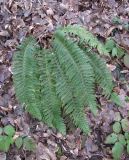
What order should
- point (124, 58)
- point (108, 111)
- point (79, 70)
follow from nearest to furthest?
1. point (79, 70)
2. point (108, 111)
3. point (124, 58)

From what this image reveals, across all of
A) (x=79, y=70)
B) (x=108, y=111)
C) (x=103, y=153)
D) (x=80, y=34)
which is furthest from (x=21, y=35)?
(x=103, y=153)

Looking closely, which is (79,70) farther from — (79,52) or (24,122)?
(24,122)

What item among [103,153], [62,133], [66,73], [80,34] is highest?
[80,34]

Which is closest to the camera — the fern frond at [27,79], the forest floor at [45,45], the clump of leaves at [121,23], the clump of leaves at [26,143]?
the fern frond at [27,79]

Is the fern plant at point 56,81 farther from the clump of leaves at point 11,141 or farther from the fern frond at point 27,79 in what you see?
the clump of leaves at point 11,141

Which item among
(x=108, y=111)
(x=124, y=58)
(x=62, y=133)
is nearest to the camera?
(x=62, y=133)

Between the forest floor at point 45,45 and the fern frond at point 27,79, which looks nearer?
the fern frond at point 27,79

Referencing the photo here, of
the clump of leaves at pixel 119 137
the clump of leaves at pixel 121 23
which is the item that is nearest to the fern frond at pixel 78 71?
the clump of leaves at pixel 119 137
